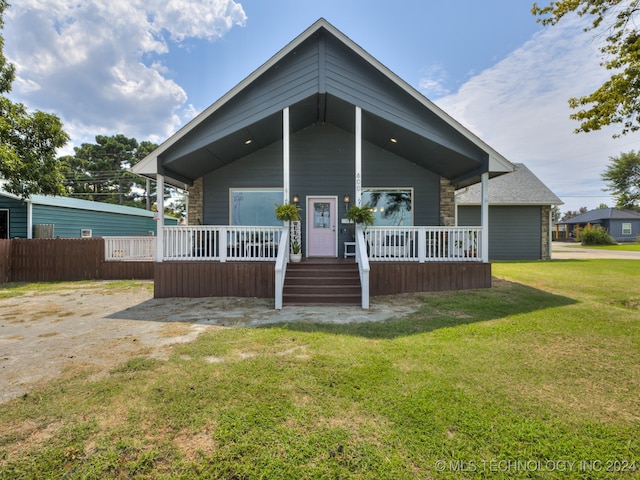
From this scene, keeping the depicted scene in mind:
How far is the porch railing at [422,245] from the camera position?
740cm

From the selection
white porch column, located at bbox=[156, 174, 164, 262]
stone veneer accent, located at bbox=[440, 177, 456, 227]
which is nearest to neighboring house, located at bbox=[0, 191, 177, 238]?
white porch column, located at bbox=[156, 174, 164, 262]

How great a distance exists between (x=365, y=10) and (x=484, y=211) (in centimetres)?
796

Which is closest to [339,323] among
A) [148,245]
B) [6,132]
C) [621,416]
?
[621,416]

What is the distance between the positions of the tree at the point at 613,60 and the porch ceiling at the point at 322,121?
2.87 metres

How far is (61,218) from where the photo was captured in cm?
1323

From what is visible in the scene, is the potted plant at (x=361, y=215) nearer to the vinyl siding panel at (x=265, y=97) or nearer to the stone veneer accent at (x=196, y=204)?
the vinyl siding panel at (x=265, y=97)

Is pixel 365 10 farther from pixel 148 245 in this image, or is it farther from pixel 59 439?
pixel 59 439

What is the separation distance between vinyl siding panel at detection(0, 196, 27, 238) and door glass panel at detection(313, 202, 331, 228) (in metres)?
11.8

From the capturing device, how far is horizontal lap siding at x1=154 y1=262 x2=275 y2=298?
7109mm

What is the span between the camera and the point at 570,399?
258 centimetres

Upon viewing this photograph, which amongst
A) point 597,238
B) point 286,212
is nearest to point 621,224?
point 597,238

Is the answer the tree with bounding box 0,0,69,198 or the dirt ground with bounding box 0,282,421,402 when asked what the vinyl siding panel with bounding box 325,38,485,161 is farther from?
the tree with bounding box 0,0,69,198

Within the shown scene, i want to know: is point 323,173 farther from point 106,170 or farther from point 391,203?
point 106,170

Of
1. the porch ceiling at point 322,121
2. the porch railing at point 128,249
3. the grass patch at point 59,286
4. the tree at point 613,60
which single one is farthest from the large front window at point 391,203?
the porch railing at point 128,249
